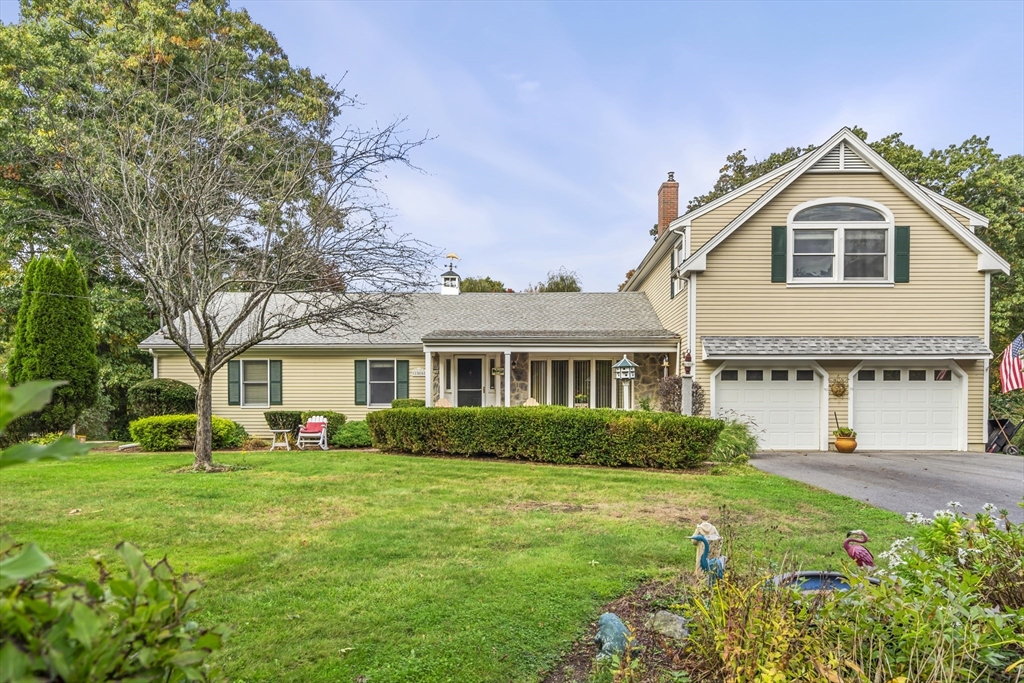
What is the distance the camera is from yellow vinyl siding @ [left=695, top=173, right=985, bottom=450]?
40.1 feet

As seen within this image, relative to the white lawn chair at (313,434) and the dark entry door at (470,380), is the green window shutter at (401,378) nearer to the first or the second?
the dark entry door at (470,380)

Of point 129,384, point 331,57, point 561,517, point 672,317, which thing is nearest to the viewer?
point 561,517

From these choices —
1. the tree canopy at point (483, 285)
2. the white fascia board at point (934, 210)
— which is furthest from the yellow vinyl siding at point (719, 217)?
the tree canopy at point (483, 285)

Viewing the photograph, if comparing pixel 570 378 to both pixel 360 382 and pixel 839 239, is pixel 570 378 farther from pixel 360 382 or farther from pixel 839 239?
pixel 839 239

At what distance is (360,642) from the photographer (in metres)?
3.08

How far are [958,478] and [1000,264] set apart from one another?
647 cm

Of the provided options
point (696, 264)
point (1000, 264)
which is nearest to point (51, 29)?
point (696, 264)

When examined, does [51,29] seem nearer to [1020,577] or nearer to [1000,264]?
[1020,577]

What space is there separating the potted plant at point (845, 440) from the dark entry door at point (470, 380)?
893cm

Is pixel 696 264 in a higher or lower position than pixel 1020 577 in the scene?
higher

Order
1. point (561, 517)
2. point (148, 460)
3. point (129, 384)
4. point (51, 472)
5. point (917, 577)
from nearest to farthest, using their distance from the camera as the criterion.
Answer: point (917, 577) < point (561, 517) < point (51, 472) < point (148, 460) < point (129, 384)

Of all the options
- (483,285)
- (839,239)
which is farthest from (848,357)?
(483,285)

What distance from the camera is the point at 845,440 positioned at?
1170 cm

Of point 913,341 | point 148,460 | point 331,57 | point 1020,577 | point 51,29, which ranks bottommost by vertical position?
point 148,460
